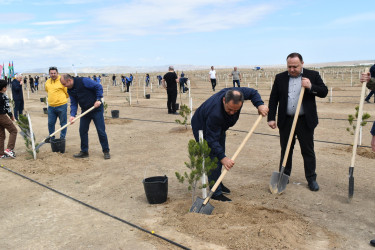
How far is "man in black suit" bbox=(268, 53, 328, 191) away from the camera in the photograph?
186 inches

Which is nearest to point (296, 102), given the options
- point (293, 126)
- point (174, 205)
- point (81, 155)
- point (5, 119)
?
point (293, 126)

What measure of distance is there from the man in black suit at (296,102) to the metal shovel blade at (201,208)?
5.33ft

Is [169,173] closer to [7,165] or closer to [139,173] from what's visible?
[139,173]

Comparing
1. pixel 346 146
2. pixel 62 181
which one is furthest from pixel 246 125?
pixel 62 181

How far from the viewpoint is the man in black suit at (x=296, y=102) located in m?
4.72

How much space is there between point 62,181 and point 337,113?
407 inches

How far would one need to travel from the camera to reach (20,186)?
569 centimetres

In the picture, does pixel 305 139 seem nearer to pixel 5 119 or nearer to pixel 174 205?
pixel 174 205

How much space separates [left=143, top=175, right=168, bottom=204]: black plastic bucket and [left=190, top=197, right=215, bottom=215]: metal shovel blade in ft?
2.06

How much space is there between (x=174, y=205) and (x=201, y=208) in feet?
1.88

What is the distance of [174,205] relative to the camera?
4.58 meters

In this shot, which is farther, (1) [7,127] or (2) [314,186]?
(1) [7,127]

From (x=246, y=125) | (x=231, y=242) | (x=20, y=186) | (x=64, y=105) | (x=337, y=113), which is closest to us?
(x=231, y=242)

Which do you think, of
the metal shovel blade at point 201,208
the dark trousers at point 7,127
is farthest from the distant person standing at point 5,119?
the metal shovel blade at point 201,208
